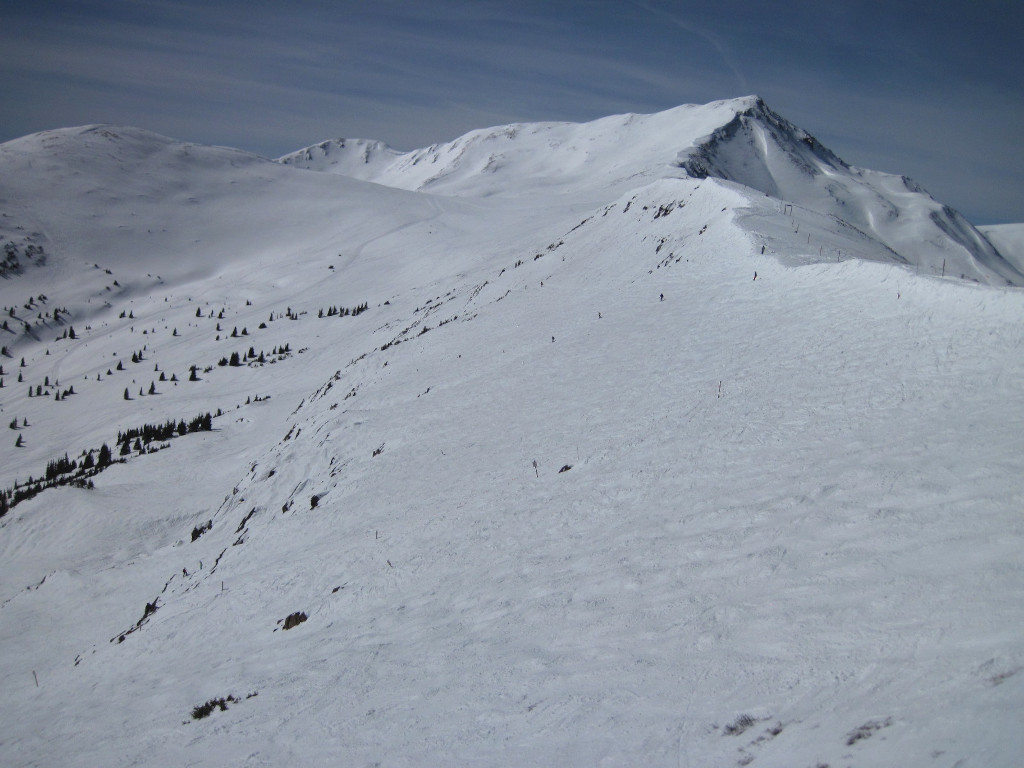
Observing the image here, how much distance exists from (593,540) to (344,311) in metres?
42.4

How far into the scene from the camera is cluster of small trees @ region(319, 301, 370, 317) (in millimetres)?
46469

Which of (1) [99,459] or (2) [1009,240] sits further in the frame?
(2) [1009,240]

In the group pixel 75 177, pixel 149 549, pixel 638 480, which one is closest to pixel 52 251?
pixel 75 177

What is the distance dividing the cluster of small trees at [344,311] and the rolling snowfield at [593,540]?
17.5 metres

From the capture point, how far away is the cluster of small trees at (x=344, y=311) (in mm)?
46469

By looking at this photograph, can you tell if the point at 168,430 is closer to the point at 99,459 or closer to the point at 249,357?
the point at 99,459

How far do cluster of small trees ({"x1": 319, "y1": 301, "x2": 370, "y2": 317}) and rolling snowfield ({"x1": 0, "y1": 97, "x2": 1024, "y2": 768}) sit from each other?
17.5m

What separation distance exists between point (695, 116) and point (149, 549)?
502 feet

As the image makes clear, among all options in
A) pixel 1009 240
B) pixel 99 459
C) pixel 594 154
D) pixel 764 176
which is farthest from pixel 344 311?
pixel 1009 240

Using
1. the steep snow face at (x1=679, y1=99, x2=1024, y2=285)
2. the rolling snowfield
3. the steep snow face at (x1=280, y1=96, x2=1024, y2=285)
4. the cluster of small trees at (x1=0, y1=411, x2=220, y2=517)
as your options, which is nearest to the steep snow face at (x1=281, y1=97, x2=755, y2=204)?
the steep snow face at (x1=280, y1=96, x2=1024, y2=285)

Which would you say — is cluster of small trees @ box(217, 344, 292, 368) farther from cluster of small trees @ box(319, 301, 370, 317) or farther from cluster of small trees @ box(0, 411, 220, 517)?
cluster of small trees @ box(0, 411, 220, 517)

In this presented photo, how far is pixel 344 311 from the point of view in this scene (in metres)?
47.8

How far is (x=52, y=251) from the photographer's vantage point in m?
83.7

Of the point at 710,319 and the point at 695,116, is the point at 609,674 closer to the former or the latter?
the point at 710,319
